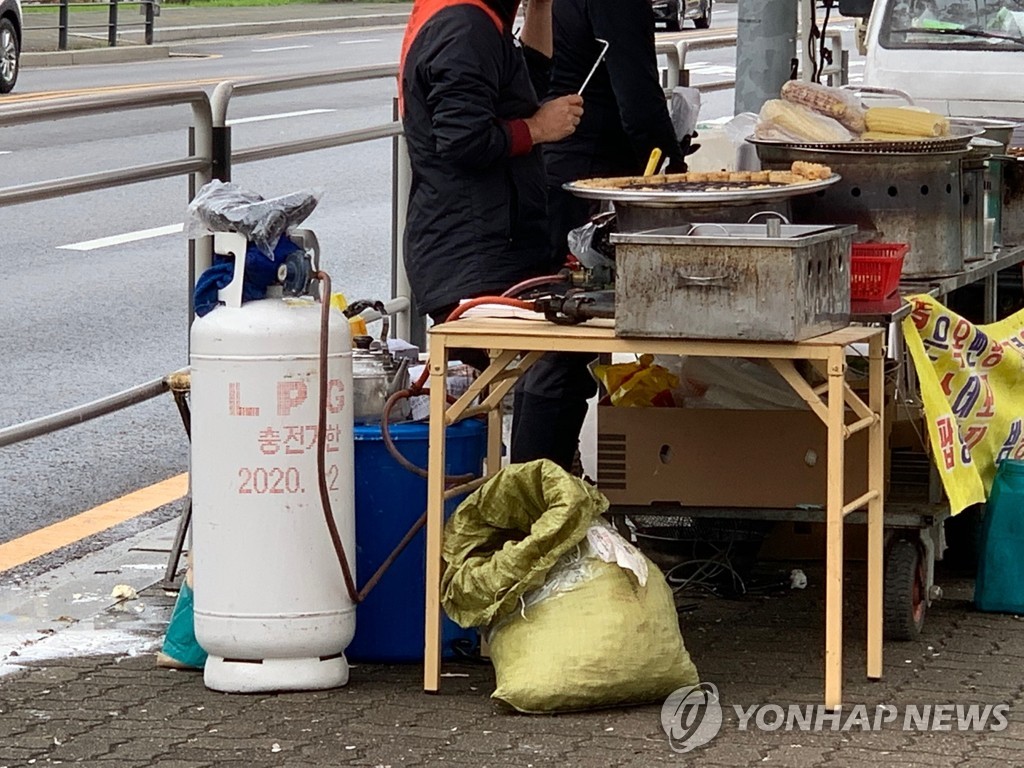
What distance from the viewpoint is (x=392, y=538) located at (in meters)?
4.80

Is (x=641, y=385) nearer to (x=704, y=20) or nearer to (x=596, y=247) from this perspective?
(x=596, y=247)

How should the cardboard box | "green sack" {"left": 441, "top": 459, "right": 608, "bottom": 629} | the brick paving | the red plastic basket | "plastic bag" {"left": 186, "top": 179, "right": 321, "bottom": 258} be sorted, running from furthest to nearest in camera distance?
the cardboard box, the red plastic basket, "plastic bag" {"left": 186, "top": 179, "right": 321, "bottom": 258}, "green sack" {"left": 441, "top": 459, "right": 608, "bottom": 629}, the brick paving

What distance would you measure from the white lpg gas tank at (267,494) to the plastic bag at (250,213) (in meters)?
0.16

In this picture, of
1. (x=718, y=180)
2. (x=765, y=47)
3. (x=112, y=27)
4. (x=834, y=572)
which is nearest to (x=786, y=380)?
(x=834, y=572)

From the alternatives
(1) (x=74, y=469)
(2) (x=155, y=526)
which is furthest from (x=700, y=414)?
(1) (x=74, y=469)

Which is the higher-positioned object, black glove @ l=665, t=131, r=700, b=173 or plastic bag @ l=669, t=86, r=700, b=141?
plastic bag @ l=669, t=86, r=700, b=141

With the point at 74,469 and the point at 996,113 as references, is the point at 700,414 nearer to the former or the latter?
the point at 74,469

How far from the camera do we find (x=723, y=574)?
219 inches

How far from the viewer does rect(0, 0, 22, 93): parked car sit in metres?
21.1

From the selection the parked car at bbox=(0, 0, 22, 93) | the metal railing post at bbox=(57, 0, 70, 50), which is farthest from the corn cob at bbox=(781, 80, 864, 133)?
Result: the metal railing post at bbox=(57, 0, 70, 50)

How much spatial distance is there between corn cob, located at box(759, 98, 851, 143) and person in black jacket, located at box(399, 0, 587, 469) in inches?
23.8

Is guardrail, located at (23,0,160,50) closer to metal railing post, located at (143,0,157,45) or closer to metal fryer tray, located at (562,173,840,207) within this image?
metal railing post, located at (143,0,157,45)

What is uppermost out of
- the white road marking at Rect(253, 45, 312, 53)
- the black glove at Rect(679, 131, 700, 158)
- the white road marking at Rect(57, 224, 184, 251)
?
the white road marking at Rect(253, 45, 312, 53)

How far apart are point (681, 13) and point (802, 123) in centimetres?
2974
